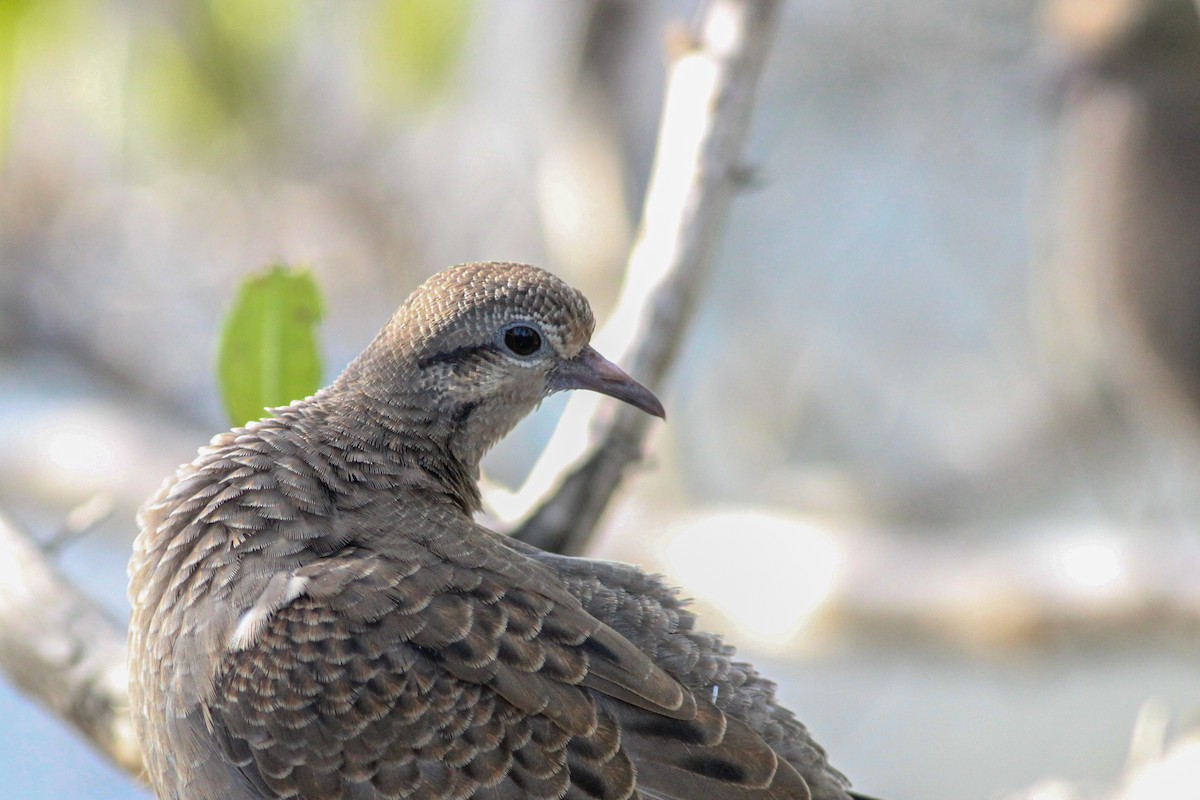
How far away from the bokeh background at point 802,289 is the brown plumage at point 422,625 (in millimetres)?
1131

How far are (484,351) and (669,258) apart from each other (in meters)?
0.46

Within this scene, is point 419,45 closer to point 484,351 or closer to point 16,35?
point 16,35

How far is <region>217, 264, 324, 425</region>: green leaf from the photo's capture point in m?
1.77

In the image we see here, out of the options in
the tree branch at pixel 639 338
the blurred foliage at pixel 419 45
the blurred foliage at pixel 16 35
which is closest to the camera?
the tree branch at pixel 639 338

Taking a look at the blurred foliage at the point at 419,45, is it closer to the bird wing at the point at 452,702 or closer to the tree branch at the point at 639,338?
the tree branch at the point at 639,338

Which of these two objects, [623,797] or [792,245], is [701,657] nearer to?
[623,797]

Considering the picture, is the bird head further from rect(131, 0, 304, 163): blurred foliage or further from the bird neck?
rect(131, 0, 304, 163): blurred foliage

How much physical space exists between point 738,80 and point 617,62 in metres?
1.69

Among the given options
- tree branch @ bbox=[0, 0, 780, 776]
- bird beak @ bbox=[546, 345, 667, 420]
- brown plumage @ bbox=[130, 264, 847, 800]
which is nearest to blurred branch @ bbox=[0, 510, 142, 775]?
tree branch @ bbox=[0, 0, 780, 776]

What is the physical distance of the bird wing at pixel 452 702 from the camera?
1.32 metres

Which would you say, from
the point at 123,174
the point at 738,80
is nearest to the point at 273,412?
the point at 738,80

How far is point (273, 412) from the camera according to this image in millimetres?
1671

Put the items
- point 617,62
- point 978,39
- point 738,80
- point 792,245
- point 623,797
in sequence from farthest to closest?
point 792,245 → point 978,39 → point 617,62 → point 738,80 → point 623,797

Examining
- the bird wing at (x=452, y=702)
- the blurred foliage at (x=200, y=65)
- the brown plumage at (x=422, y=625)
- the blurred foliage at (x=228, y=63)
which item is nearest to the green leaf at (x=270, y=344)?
the brown plumage at (x=422, y=625)
